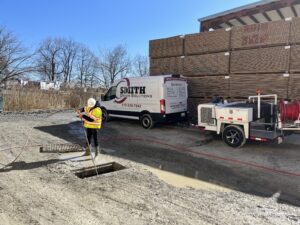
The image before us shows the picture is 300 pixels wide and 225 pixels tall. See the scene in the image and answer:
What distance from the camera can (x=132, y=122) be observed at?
13633mm

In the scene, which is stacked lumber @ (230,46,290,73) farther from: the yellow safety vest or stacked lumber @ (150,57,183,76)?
the yellow safety vest

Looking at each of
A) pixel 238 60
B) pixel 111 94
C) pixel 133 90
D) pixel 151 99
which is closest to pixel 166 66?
pixel 133 90

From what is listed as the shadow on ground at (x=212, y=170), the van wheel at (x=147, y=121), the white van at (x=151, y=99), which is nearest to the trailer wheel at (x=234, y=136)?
the shadow on ground at (x=212, y=170)

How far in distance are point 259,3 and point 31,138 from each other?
35.8ft

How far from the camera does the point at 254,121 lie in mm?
8203

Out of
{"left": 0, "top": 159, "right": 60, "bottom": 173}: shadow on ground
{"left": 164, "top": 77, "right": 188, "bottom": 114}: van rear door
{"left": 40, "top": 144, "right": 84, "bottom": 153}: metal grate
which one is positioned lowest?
{"left": 0, "top": 159, "right": 60, "bottom": 173}: shadow on ground

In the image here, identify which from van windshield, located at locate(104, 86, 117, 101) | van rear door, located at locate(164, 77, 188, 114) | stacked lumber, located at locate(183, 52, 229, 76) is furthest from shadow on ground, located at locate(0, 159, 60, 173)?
stacked lumber, located at locate(183, 52, 229, 76)

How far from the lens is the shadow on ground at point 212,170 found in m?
5.14

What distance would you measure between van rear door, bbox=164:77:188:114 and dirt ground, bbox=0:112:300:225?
2.62 metres

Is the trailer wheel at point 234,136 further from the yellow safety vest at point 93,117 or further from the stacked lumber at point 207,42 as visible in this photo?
the stacked lumber at point 207,42

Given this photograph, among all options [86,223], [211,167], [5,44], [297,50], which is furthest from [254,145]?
[5,44]

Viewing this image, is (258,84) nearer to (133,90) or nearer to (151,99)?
(151,99)

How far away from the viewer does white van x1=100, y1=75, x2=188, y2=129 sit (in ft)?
36.6

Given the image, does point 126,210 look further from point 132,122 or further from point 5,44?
point 5,44
